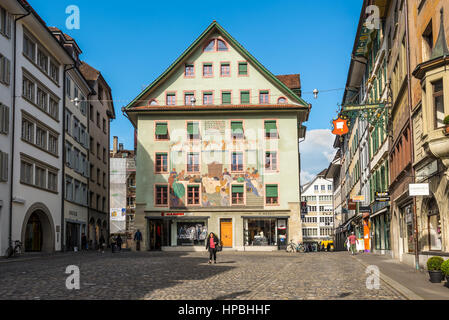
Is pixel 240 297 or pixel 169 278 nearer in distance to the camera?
pixel 240 297

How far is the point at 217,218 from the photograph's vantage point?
49.5 meters

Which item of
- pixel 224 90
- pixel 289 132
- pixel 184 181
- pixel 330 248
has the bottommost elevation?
pixel 330 248

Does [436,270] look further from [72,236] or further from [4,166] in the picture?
[72,236]

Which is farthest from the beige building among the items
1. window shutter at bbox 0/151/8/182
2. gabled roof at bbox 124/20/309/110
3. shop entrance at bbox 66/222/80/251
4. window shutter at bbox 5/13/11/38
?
shop entrance at bbox 66/222/80/251

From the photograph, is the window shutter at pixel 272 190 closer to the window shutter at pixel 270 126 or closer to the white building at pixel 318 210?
the window shutter at pixel 270 126

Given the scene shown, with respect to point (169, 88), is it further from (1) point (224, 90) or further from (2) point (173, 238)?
(2) point (173, 238)

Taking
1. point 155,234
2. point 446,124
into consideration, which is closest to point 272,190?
point 155,234

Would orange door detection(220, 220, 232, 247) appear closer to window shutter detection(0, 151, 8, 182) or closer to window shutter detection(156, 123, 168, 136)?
window shutter detection(156, 123, 168, 136)

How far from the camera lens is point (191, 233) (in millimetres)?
50031

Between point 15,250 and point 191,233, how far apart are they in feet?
57.4

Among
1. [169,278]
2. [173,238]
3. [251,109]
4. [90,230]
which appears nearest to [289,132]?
[251,109]

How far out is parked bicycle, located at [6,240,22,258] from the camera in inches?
1365

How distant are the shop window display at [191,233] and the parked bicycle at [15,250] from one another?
52.8 feet
